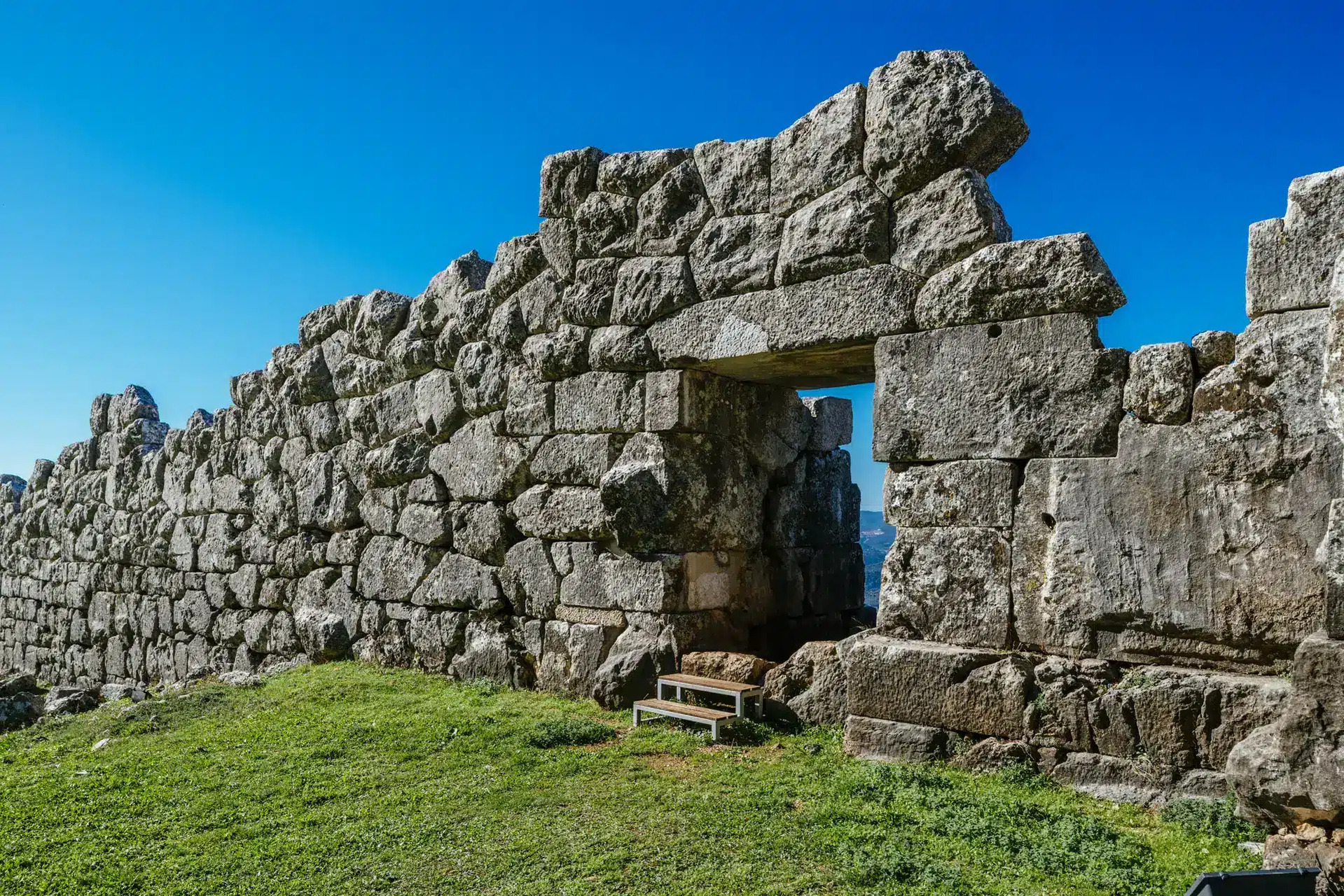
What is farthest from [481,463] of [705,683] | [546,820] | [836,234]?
[546,820]

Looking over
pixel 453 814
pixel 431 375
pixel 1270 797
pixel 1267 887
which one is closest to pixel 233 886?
pixel 453 814

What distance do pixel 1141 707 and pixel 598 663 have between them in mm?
3197

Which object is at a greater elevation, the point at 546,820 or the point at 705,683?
the point at 705,683

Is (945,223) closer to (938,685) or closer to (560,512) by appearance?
(938,685)

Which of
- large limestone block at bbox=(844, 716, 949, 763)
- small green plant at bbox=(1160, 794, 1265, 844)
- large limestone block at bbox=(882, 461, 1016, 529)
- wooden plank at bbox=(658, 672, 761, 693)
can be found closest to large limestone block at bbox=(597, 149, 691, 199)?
large limestone block at bbox=(882, 461, 1016, 529)

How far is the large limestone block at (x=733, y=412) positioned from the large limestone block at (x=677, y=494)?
11 centimetres

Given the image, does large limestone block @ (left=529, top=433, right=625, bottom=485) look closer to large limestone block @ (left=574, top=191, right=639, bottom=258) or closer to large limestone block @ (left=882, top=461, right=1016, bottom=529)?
large limestone block @ (left=574, top=191, right=639, bottom=258)

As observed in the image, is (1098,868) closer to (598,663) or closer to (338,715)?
(598,663)

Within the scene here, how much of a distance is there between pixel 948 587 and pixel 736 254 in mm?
2267

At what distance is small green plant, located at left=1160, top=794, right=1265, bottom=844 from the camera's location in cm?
346

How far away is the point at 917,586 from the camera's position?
15.3 feet

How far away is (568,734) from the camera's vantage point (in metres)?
5.19

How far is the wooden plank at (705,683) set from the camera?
5141 millimetres

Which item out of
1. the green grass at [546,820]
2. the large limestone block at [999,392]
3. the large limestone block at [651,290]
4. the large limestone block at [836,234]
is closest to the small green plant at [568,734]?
the green grass at [546,820]
